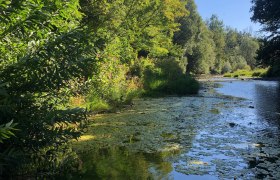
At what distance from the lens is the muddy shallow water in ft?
18.3

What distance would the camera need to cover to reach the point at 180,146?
7211 mm

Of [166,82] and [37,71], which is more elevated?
[37,71]

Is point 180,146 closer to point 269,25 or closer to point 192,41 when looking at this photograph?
point 269,25

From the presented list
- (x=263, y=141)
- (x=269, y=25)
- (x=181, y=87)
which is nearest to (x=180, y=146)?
(x=263, y=141)

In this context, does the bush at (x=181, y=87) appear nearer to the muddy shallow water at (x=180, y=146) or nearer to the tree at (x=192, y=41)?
the muddy shallow water at (x=180, y=146)

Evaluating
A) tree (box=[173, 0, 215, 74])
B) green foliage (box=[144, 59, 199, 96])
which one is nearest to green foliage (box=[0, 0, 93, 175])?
green foliage (box=[144, 59, 199, 96])

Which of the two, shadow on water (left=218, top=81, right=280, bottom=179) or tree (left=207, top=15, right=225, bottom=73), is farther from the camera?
tree (left=207, top=15, right=225, bottom=73)

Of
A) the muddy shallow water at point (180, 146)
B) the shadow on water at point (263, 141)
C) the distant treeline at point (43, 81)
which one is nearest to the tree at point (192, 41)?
the shadow on water at point (263, 141)

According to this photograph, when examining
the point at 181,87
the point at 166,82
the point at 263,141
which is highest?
the point at 166,82

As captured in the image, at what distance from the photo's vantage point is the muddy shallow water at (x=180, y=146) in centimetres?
559

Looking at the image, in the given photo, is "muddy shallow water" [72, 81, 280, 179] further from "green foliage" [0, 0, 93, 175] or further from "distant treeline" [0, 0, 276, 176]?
"green foliage" [0, 0, 93, 175]

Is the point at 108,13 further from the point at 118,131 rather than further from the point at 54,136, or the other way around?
the point at 54,136

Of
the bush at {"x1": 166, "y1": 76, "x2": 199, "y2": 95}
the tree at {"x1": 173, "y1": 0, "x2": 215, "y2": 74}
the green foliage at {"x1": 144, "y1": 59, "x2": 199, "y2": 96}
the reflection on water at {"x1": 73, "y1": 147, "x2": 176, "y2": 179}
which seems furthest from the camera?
the tree at {"x1": 173, "y1": 0, "x2": 215, "y2": 74}

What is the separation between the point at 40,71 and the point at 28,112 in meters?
0.63
